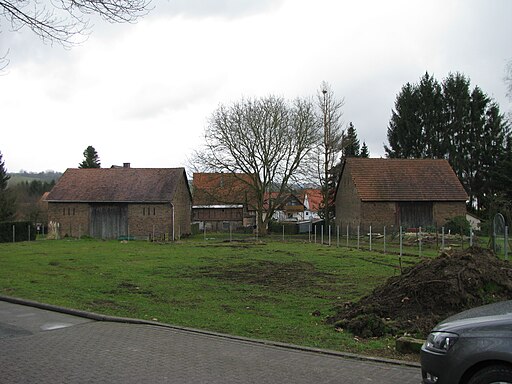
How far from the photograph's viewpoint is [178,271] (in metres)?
19.2

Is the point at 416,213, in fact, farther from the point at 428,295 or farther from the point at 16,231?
the point at 428,295

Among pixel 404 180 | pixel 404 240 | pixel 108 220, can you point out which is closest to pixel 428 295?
pixel 404 240

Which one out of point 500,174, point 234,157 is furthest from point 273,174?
point 500,174

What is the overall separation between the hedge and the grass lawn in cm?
1895

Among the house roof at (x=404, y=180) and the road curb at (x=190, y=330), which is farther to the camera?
the house roof at (x=404, y=180)

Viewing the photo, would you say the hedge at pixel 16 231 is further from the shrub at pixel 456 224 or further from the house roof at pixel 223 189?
the shrub at pixel 456 224

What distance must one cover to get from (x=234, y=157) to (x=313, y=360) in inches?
1623

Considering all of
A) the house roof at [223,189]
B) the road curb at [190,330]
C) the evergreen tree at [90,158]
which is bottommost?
the road curb at [190,330]

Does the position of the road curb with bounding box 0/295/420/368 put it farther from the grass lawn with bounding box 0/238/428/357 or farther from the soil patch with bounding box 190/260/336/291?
the soil patch with bounding box 190/260/336/291

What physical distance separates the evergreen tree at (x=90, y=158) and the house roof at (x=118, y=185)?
81.1ft

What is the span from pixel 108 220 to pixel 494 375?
47360 mm

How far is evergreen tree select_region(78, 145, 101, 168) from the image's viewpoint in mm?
77269

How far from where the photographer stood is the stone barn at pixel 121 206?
1896 inches

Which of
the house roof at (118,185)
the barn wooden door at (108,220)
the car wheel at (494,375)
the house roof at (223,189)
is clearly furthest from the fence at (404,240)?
the car wheel at (494,375)
